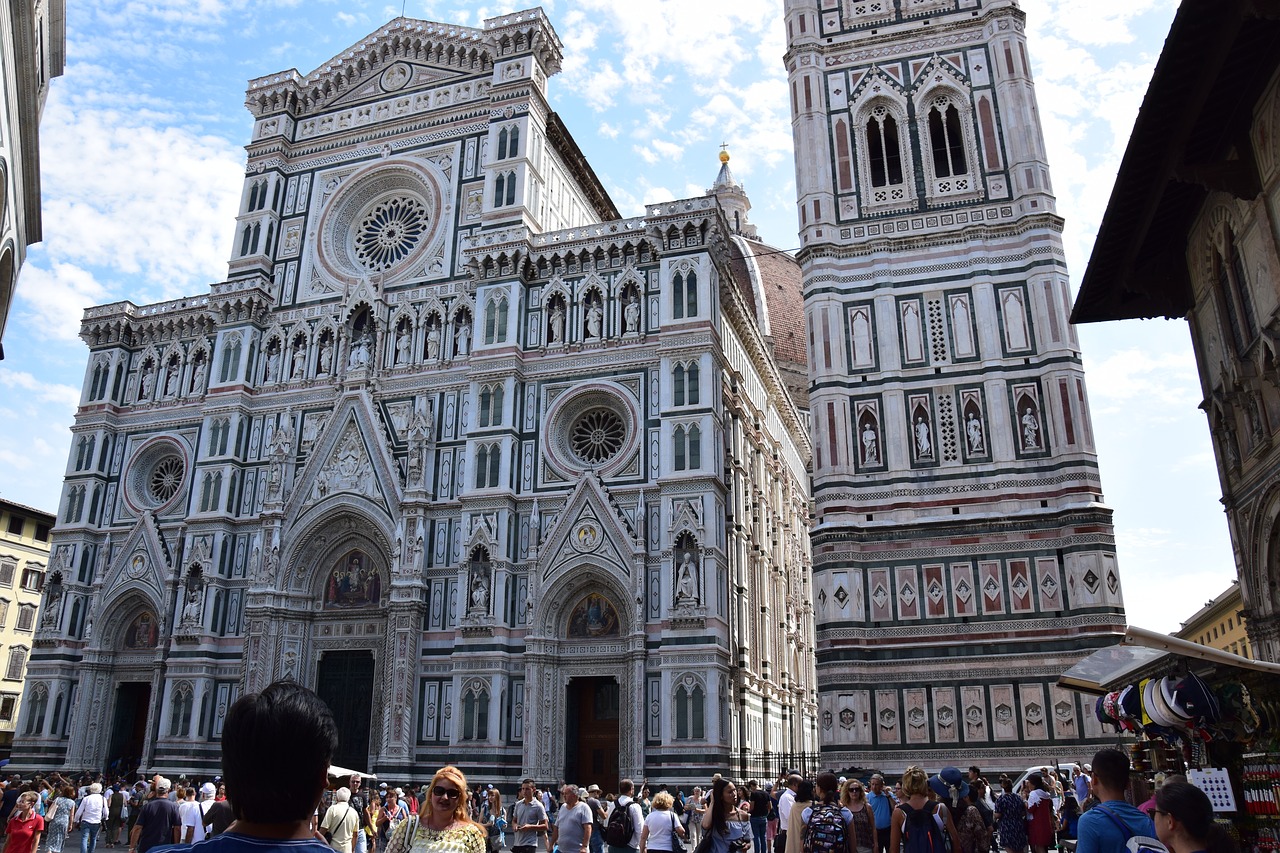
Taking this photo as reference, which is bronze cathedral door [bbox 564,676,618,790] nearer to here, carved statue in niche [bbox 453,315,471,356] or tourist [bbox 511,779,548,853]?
carved statue in niche [bbox 453,315,471,356]

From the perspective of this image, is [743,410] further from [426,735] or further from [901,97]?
[426,735]

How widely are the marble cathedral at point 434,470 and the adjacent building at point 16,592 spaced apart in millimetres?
16586

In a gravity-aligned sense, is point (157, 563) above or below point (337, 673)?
above

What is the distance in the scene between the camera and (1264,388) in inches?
545

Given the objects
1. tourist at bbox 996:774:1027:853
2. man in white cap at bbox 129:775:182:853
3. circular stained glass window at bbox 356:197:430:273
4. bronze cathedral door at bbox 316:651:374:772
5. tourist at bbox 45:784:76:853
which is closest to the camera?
man in white cap at bbox 129:775:182:853

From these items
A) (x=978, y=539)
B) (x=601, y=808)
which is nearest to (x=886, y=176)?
(x=978, y=539)

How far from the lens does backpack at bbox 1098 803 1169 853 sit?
5055mm

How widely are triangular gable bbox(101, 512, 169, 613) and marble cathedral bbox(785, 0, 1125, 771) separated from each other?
73.3 ft

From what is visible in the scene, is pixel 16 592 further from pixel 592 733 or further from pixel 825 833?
pixel 825 833

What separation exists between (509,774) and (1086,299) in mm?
19447

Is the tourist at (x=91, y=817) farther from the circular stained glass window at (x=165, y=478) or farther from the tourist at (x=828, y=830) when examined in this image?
the circular stained glass window at (x=165, y=478)

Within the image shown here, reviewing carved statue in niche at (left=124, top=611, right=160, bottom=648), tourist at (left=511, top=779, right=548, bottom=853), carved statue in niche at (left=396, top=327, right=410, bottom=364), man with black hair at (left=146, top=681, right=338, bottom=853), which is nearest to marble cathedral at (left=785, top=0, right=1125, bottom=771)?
tourist at (left=511, top=779, right=548, bottom=853)

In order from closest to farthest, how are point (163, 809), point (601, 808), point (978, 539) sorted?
point (163, 809) < point (601, 808) < point (978, 539)

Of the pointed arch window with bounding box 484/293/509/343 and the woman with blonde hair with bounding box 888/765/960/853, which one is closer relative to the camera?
the woman with blonde hair with bounding box 888/765/960/853
